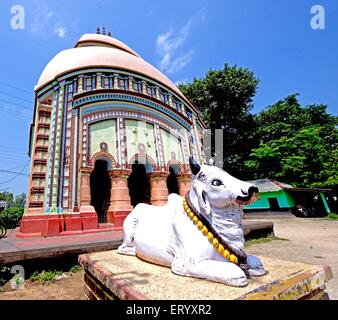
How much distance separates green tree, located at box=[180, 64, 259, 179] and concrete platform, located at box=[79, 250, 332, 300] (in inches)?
837

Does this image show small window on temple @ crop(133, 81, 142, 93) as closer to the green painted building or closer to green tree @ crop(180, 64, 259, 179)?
the green painted building

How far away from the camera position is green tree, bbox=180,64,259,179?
22.7 meters

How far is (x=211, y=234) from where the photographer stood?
6.06ft

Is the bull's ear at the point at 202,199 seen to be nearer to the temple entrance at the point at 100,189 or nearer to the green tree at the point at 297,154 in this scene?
the temple entrance at the point at 100,189

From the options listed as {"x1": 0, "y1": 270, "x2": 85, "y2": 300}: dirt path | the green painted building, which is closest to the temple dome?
{"x1": 0, "y1": 270, "x2": 85, "y2": 300}: dirt path

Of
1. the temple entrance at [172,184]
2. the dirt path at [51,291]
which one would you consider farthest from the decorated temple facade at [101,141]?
the dirt path at [51,291]

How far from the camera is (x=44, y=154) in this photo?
8102mm

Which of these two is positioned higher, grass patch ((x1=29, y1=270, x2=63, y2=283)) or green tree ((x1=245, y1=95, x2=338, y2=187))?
green tree ((x1=245, y1=95, x2=338, y2=187))

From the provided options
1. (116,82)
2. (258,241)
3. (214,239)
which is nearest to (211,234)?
(214,239)

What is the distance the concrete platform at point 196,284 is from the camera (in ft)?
4.83

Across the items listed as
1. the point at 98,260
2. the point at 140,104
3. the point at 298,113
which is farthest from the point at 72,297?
the point at 298,113

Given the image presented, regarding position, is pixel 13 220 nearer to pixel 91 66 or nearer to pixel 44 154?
pixel 44 154

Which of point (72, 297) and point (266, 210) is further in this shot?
point (266, 210)
